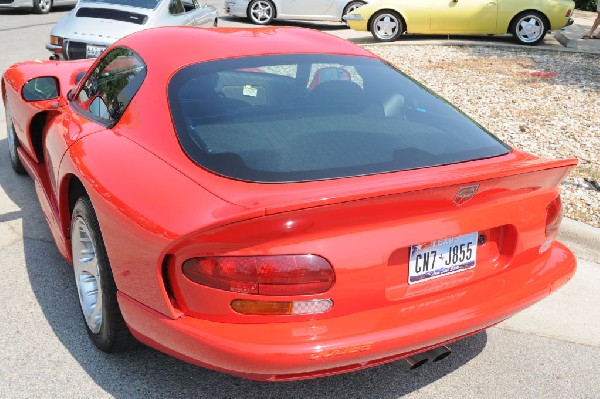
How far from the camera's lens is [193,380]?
3.14m

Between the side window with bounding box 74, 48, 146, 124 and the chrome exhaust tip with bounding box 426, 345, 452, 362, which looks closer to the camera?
the chrome exhaust tip with bounding box 426, 345, 452, 362

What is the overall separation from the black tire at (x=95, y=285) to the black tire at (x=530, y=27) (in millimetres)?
12112

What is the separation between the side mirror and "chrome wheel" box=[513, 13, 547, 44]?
1130 cm

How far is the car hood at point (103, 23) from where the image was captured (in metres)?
9.38

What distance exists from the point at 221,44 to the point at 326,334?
1691 mm

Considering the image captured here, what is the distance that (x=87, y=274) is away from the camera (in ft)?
11.3

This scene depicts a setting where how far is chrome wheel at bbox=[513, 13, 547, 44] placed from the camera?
13789mm

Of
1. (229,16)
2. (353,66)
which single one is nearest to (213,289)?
(353,66)

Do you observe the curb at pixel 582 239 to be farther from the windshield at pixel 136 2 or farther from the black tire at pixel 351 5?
the black tire at pixel 351 5

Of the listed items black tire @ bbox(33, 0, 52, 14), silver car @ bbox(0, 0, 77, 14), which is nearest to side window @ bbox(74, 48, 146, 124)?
silver car @ bbox(0, 0, 77, 14)

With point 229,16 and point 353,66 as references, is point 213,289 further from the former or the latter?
point 229,16

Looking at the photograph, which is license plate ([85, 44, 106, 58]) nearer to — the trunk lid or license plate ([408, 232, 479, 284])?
the trunk lid

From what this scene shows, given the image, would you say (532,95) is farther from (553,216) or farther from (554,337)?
(553,216)

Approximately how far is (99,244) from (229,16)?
16824 mm
